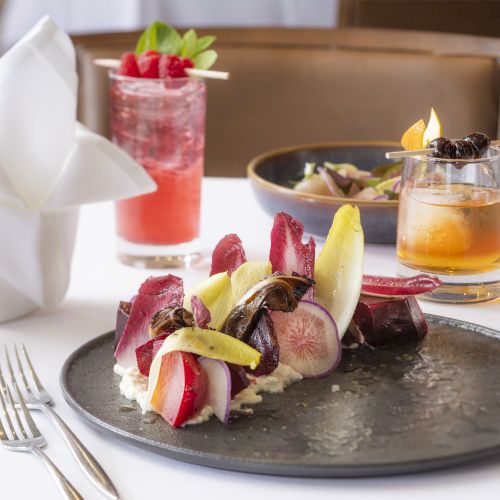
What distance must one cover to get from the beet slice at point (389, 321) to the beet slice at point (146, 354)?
0.67 ft

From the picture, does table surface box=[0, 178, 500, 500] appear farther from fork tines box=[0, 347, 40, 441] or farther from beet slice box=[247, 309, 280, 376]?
beet slice box=[247, 309, 280, 376]

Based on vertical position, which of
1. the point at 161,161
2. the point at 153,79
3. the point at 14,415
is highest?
the point at 153,79

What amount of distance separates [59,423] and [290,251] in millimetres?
279

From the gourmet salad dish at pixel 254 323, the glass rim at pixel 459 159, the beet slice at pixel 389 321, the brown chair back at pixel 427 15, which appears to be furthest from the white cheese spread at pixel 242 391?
the brown chair back at pixel 427 15

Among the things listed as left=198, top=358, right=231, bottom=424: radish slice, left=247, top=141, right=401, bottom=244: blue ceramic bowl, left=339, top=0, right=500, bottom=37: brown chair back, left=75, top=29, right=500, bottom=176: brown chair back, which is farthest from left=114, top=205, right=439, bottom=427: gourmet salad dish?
left=339, top=0, right=500, bottom=37: brown chair back

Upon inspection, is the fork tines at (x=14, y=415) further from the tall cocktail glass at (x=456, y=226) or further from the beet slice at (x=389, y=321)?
the tall cocktail glass at (x=456, y=226)

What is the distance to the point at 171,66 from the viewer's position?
4.06 feet

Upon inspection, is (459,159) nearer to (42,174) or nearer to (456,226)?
(456,226)

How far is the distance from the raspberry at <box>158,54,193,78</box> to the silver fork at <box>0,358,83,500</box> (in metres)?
0.51

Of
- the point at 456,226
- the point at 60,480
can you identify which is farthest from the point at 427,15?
the point at 60,480

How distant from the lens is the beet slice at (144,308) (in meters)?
0.89

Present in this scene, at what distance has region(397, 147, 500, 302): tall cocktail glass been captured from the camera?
1.10 meters

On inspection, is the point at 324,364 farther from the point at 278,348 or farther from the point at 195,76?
the point at 195,76

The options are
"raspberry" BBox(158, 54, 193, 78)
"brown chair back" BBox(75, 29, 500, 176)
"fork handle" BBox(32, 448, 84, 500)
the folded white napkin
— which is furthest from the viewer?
"brown chair back" BBox(75, 29, 500, 176)
